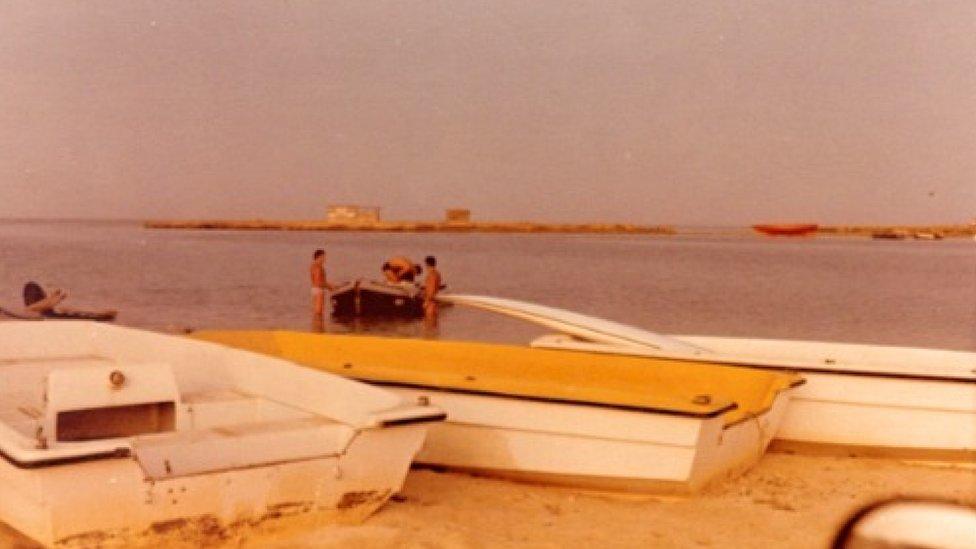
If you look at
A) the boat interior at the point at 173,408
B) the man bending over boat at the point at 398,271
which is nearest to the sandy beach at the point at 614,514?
the boat interior at the point at 173,408

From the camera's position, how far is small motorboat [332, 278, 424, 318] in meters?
26.8

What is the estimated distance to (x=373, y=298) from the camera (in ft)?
88.2

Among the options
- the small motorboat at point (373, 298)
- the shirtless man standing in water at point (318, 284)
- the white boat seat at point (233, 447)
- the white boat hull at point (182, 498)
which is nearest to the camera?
the white boat hull at point (182, 498)

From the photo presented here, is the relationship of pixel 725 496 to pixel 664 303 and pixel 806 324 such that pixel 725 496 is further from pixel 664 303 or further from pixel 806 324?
pixel 664 303

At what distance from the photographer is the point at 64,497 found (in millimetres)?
5574

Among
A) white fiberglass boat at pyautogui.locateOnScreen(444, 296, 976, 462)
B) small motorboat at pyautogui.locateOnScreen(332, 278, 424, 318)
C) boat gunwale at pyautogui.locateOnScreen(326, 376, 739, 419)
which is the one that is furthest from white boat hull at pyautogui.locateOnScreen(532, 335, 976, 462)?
small motorboat at pyautogui.locateOnScreen(332, 278, 424, 318)

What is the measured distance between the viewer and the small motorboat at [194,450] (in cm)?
564

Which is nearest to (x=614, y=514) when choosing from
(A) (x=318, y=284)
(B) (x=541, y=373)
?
(B) (x=541, y=373)

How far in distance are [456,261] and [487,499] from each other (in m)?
77.2

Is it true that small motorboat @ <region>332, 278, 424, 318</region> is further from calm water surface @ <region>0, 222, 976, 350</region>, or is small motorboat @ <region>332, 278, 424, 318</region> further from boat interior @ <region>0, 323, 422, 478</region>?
boat interior @ <region>0, 323, 422, 478</region>

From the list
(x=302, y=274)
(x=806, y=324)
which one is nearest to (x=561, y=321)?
(x=806, y=324)

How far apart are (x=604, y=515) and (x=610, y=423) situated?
0.81 metres

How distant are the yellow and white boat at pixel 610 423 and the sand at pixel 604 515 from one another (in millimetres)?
194

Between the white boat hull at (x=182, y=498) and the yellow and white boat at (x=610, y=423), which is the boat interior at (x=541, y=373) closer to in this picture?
the yellow and white boat at (x=610, y=423)
